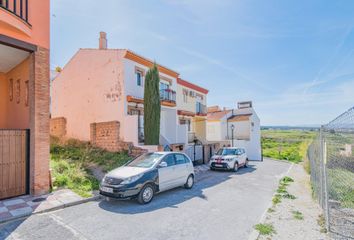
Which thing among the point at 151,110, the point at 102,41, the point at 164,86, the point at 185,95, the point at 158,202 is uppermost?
the point at 102,41

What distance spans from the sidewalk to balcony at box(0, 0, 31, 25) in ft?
19.5

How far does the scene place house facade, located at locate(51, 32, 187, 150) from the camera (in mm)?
13953

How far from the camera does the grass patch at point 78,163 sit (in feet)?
27.4

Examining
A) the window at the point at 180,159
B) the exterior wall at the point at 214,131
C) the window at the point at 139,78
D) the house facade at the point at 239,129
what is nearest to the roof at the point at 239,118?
the house facade at the point at 239,129

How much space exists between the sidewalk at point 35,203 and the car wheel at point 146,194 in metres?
1.77

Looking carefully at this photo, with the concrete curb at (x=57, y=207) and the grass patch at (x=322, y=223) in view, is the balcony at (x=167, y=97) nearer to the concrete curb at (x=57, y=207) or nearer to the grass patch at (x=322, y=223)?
the concrete curb at (x=57, y=207)

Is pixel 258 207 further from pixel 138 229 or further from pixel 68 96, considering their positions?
pixel 68 96

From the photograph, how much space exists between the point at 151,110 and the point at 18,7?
25.9ft

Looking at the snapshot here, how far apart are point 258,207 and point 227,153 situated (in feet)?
28.3

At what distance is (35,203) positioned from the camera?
6.65 m

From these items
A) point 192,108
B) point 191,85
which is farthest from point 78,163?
point 191,85

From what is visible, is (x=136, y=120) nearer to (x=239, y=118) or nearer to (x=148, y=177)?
(x=148, y=177)

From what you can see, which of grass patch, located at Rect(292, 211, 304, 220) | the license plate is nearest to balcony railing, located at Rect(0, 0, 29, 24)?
the license plate

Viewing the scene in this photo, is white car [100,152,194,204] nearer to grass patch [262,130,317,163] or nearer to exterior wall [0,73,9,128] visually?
grass patch [262,130,317,163]
